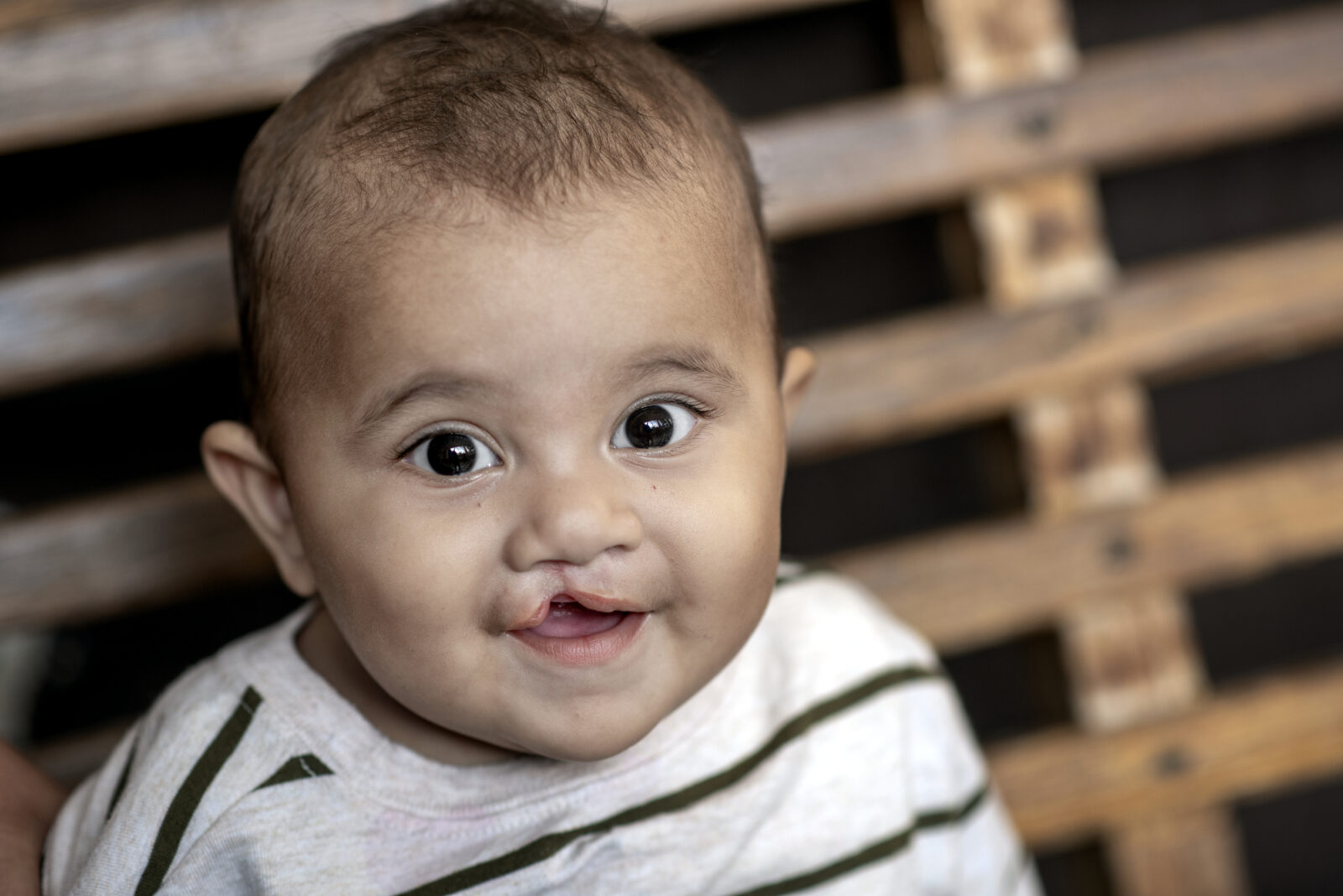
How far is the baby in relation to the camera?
2.34ft

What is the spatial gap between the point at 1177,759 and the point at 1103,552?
0.24 metres

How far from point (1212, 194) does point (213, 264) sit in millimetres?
1079

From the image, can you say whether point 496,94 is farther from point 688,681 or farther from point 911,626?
point 911,626

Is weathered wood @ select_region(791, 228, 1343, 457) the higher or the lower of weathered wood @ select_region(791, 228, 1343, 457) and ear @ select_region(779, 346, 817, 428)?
the lower

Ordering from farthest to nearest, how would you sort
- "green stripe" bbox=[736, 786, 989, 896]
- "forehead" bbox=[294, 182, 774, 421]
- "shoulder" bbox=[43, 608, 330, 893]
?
"green stripe" bbox=[736, 786, 989, 896] → "shoulder" bbox=[43, 608, 330, 893] → "forehead" bbox=[294, 182, 774, 421]

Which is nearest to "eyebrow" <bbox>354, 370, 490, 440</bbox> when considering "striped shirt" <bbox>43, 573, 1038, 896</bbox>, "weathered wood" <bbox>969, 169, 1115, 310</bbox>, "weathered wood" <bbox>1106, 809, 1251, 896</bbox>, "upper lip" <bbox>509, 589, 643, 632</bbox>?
"upper lip" <bbox>509, 589, 643, 632</bbox>

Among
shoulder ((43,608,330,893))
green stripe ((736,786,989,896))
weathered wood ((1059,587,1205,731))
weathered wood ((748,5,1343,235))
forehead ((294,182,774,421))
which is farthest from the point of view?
weathered wood ((1059,587,1205,731))

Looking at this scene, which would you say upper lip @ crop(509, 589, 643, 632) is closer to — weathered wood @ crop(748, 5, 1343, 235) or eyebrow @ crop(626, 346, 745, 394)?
eyebrow @ crop(626, 346, 745, 394)

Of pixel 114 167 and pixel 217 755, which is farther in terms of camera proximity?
pixel 114 167

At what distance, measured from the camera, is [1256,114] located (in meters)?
1.16

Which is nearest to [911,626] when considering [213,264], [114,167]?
[213,264]

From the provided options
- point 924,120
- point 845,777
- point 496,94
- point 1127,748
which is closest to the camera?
point 496,94

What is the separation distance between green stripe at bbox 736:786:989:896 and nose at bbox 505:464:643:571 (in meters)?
0.34

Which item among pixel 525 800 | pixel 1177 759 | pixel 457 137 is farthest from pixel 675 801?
pixel 1177 759
